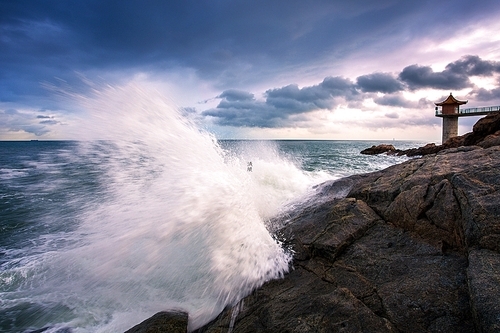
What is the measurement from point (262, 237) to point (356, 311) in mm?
2715

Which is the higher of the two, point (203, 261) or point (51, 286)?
point (203, 261)

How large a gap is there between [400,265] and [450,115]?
158 feet

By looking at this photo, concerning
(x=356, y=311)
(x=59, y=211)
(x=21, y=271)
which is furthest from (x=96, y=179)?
(x=356, y=311)

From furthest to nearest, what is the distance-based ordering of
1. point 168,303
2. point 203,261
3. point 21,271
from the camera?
point 21,271 → point 203,261 → point 168,303

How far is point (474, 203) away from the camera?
398cm

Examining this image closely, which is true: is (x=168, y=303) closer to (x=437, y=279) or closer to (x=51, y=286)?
(x=51, y=286)

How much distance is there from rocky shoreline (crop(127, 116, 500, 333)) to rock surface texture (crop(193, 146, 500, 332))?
0.04 ft

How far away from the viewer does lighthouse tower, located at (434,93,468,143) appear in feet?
136

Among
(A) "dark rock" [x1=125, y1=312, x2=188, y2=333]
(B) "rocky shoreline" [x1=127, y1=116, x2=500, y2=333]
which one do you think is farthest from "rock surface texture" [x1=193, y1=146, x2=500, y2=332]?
(A) "dark rock" [x1=125, y1=312, x2=188, y2=333]

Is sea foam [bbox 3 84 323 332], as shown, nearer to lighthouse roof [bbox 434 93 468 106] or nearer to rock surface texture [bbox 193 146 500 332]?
rock surface texture [bbox 193 146 500 332]

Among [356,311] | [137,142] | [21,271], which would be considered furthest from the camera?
[137,142]

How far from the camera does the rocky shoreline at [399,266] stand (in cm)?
302

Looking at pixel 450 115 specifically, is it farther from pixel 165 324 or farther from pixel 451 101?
pixel 165 324

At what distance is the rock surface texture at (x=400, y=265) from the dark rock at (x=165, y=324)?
437 millimetres
